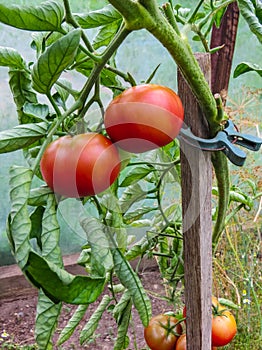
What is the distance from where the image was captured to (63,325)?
1810mm

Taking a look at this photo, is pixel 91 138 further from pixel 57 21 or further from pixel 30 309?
pixel 30 309

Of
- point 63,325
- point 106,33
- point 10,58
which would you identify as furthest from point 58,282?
point 63,325

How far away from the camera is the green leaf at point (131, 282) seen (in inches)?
19.0

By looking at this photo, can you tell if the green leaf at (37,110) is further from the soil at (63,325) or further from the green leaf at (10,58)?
the soil at (63,325)

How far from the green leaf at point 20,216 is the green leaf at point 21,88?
7.4 inches

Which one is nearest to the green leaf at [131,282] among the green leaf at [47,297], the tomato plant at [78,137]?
the tomato plant at [78,137]

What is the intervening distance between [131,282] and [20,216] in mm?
186

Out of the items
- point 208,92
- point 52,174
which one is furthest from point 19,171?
point 208,92

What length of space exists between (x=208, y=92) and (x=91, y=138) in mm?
173

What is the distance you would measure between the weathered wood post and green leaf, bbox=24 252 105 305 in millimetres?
263

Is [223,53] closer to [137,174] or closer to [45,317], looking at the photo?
[137,174]

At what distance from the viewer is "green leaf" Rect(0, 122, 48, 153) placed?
400mm

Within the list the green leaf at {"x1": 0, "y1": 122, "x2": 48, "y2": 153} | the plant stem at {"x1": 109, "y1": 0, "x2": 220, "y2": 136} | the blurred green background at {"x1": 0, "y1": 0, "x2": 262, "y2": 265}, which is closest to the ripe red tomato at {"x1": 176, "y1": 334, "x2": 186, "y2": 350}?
the plant stem at {"x1": 109, "y1": 0, "x2": 220, "y2": 136}

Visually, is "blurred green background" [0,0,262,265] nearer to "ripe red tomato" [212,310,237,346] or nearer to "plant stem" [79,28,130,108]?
"ripe red tomato" [212,310,237,346]
